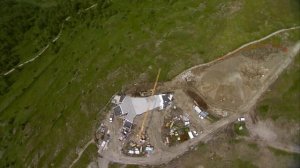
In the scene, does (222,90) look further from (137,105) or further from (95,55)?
(95,55)

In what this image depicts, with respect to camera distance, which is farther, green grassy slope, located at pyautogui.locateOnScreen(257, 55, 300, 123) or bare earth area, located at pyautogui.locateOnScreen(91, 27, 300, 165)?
bare earth area, located at pyautogui.locateOnScreen(91, 27, 300, 165)

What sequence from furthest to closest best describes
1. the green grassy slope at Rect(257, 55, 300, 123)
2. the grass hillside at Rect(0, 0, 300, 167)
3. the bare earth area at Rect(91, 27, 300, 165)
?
the grass hillside at Rect(0, 0, 300, 167)
the bare earth area at Rect(91, 27, 300, 165)
the green grassy slope at Rect(257, 55, 300, 123)

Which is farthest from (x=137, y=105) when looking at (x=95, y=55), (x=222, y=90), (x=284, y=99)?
(x=284, y=99)

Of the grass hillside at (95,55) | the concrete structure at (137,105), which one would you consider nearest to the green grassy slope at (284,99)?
the grass hillside at (95,55)

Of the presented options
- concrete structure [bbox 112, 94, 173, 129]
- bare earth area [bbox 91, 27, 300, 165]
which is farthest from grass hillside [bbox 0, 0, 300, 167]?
concrete structure [bbox 112, 94, 173, 129]

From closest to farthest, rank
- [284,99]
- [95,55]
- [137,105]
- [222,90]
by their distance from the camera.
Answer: [284,99]
[222,90]
[137,105]
[95,55]

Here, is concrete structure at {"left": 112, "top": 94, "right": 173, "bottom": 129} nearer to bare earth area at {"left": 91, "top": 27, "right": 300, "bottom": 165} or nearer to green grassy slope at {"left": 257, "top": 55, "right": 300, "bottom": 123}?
bare earth area at {"left": 91, "top": 27, "right": 300, "bottom": 165}

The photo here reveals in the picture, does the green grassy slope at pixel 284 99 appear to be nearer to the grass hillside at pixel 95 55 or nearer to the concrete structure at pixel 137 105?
the grass hillside at pixel 95 55

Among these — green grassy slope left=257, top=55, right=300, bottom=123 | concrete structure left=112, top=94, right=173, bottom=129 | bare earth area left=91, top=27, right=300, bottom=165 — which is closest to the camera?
green grassy slope left=257, top=55, right=300, bottom=123
